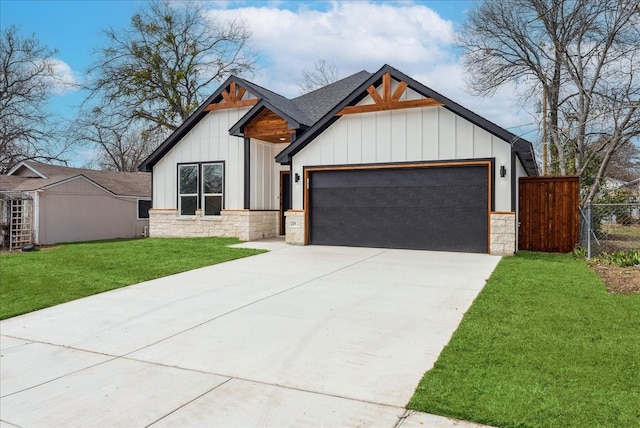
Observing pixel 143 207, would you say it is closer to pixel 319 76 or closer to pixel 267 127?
pixel 267 127

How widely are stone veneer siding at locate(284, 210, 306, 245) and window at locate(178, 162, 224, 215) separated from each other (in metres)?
3.59

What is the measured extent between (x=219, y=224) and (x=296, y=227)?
12.5 ft

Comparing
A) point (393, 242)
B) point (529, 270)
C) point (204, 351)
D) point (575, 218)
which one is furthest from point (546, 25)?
point (204, 351)

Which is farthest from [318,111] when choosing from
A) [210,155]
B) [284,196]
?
[210,155]

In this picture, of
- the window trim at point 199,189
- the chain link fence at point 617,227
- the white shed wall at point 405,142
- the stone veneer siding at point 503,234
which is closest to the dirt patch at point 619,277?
the stone veneer siding at point 503,234

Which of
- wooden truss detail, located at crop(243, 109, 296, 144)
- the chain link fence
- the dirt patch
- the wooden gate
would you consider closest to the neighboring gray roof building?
wooden truss detail, located at crop(243, 109, 296, 144)

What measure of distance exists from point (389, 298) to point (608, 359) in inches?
114

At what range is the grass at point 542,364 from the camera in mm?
2844

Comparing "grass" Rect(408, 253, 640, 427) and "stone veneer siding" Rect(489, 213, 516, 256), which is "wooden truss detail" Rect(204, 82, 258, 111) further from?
"grass" Rect(408, 253, 640, 427)

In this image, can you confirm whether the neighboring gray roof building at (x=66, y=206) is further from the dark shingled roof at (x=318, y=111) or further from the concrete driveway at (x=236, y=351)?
the concrete driveway at (x=236, y=351)

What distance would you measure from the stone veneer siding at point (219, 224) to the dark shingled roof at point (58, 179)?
513 centimetres

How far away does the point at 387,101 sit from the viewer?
11.3 metres

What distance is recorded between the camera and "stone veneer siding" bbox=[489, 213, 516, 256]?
10.2m

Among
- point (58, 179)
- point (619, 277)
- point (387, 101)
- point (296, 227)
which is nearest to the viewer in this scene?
point (619, 277)
